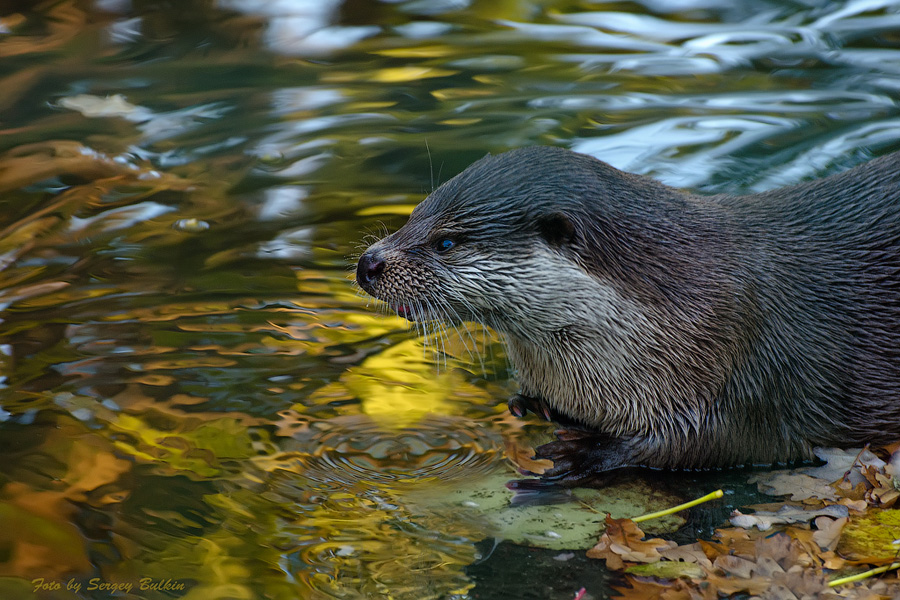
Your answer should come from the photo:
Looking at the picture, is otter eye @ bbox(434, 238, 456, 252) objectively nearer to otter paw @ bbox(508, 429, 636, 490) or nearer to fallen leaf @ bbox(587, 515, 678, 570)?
otter paw @ bbox(508, 429, 636, 490)

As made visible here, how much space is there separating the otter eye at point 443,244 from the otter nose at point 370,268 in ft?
0.75

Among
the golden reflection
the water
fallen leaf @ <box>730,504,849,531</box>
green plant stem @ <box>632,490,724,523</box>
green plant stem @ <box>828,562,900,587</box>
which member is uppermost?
the golden reflection

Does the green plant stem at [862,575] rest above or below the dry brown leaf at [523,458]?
above

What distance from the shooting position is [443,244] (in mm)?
4023

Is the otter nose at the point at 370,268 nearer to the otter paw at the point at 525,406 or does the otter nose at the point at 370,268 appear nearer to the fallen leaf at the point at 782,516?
the otter paw at the point at 525,406

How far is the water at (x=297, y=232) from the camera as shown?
3.51 metres

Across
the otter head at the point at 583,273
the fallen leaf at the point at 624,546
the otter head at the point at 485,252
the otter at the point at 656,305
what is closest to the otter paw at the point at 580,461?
the otter at the point at 656,305

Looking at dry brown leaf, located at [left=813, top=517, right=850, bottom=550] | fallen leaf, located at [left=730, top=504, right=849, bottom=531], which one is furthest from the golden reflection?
dry brown leaf, located at [left=813, top=517, right=850, bottom=550]

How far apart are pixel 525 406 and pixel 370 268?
93cm

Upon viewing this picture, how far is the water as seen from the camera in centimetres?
351

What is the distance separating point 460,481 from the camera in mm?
3916

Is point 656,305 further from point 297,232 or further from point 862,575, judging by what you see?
point 297,232

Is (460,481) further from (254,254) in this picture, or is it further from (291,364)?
(254,254)

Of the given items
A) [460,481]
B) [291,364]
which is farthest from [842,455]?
[291,364]
